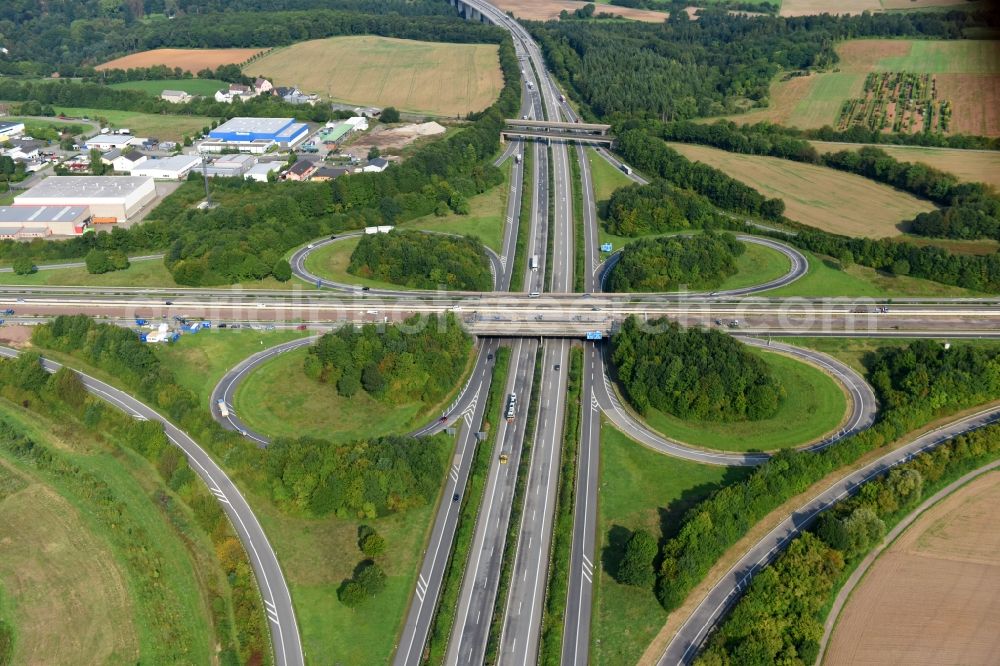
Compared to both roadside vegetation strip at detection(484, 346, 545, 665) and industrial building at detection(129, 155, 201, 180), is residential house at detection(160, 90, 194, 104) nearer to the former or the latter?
industrial building at detection(129, 155, 201, 180)

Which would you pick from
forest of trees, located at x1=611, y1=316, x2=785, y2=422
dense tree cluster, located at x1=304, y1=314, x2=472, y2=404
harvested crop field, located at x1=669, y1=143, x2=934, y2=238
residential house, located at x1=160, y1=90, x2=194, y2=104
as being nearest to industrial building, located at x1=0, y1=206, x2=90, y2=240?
dense tree cluster, located at x1=304, y1=314, x2=472, y2=404

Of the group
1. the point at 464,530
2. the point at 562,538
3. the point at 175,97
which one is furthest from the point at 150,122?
the point at 562,538

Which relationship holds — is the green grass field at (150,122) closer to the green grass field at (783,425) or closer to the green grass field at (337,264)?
the green grass field at (337,264)

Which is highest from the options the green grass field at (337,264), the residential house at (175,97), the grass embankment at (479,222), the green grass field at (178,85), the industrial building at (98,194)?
the green grass field at (178,85)

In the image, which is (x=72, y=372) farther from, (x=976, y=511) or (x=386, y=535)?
(x=976, y=511)

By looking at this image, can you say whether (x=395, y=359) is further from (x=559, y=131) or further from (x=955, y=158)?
(x=955, y=158)

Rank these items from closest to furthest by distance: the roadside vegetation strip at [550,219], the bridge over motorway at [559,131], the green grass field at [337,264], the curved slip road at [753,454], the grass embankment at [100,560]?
the grass embankment at [100,560]
the curved slip road at [753,454]
the green grass field at [337,264]
the roadside vegetation strip at [550,219]
the bridge over motorway at [559,131]

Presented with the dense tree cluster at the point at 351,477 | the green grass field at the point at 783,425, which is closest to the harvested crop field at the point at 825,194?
the green grass field at the point at 783,425
